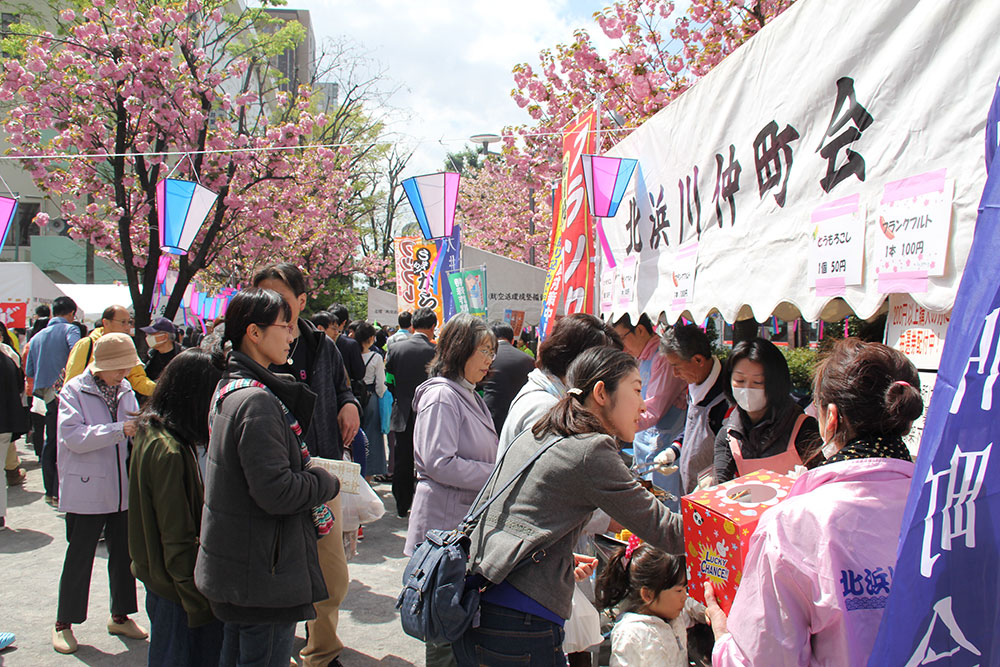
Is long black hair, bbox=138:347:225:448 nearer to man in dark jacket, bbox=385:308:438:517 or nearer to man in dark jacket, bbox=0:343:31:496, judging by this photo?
man in dark jacket, bbox=385:308:438:517

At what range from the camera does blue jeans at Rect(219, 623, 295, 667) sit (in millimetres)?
2611

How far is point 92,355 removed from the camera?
5.20 m

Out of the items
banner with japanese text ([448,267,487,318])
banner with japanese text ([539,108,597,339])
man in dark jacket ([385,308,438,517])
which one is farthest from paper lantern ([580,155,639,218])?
banner with japanese text ([448,267,487,318])

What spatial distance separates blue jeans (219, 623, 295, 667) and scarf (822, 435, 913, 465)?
6.84 feet

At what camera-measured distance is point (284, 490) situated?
2.47 metres

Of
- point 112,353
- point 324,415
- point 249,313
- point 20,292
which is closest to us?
point 249,313

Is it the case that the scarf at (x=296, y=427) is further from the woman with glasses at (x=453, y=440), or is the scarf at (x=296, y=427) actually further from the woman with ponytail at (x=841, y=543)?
the woman with ponytail at (x=841, y=543)

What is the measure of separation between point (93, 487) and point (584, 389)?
10.4 ft

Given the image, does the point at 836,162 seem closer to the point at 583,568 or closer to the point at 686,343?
the point at 686,343

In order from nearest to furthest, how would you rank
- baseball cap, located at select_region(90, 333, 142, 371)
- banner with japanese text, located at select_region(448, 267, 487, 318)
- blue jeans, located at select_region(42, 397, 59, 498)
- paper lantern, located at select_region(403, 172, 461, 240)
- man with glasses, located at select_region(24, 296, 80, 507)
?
baseball cap, located at select_region(90, 333, 142, 371), blue jeans, located at select_region(42, 397, 59, 498), man with glasses, located at select_region(24, 296, 80, 507), paper lantern, located at select_region(403, 172, 461, 240), banner with japanese text, located at select_region(448, 267, 487, 318)

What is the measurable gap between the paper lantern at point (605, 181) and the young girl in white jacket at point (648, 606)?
2.86m

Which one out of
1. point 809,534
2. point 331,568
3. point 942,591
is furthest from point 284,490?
point 942,591

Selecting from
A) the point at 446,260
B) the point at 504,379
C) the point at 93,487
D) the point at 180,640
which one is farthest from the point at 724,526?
the point at 446,260

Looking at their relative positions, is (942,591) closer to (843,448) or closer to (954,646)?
(954,646)
